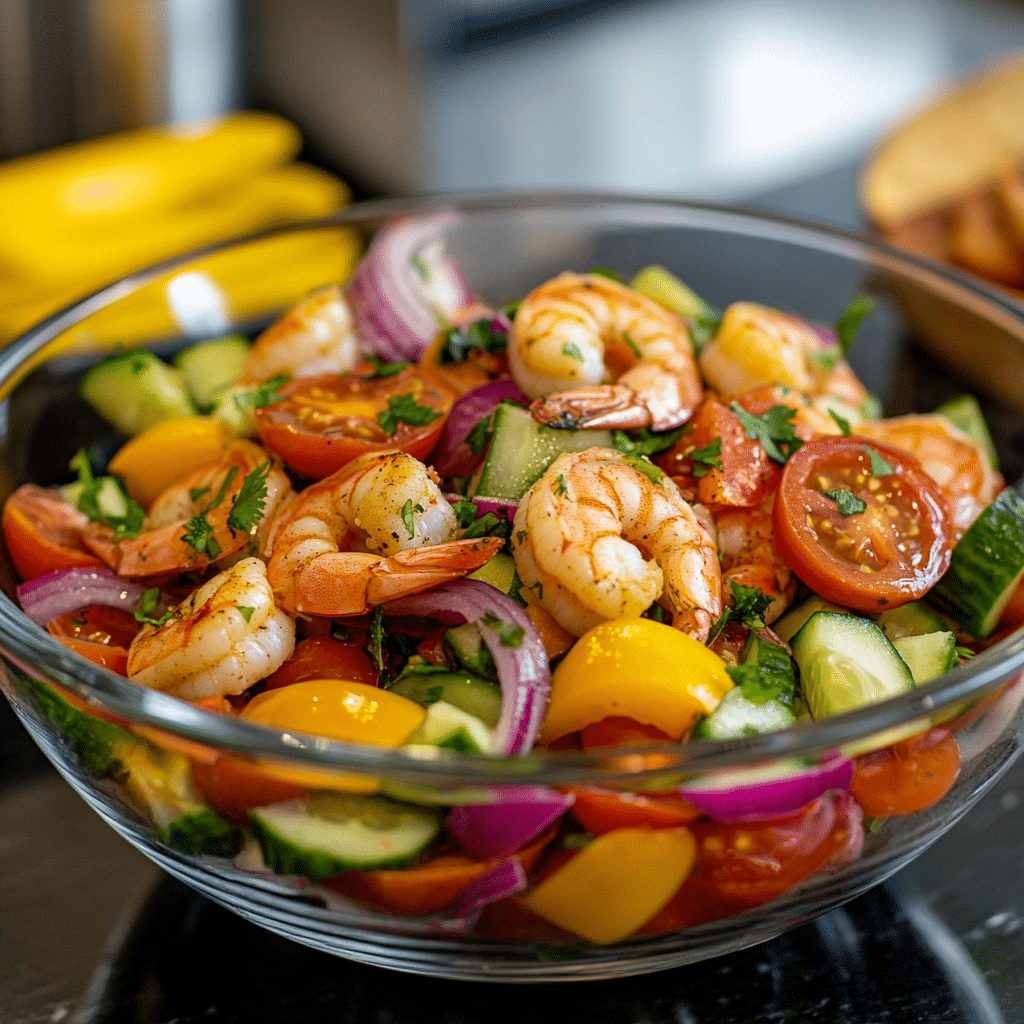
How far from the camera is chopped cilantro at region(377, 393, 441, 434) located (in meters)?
1.29

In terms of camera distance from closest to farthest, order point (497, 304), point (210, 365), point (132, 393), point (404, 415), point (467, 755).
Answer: point (467, 755) → point (404, 415) → point (132, 393) → point (210, 365) → point (497, 304)

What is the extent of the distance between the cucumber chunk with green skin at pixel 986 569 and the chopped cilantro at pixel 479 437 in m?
0.48

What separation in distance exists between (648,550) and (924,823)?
1.09ft

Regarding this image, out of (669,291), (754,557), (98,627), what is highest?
(669,291)

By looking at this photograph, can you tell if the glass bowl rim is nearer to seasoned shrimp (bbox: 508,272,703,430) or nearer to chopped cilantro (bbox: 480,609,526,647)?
chopped cilantro (bbox: 480,609,526,647)

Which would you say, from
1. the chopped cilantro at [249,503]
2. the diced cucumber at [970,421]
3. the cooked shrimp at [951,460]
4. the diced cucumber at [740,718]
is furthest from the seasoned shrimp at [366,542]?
the diced cucumber at [970,421]

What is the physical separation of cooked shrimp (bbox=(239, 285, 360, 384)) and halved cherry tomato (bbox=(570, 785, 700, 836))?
751 millimetres

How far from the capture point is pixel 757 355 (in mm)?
1387

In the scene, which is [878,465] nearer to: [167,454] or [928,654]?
[928,654]

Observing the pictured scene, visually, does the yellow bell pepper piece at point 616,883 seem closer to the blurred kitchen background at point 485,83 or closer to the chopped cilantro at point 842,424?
the chopped cilantro at point 842,424

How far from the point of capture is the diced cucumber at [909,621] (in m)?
1.20

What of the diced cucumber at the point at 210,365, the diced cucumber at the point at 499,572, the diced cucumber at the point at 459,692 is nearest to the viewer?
the diced cucumber at the point at 459,692

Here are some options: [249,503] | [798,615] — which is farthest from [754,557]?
[249,503]

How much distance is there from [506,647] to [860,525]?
392mm
